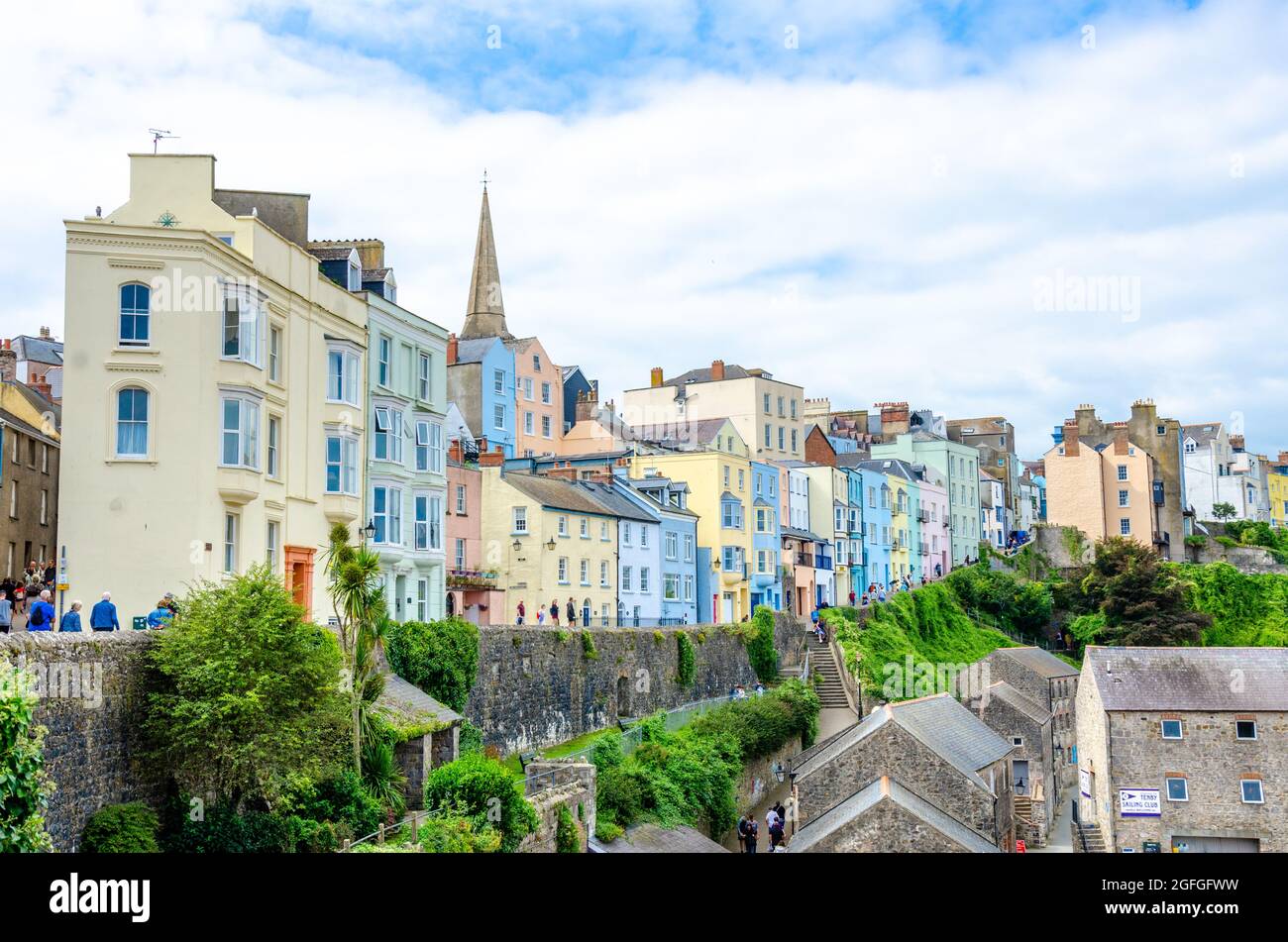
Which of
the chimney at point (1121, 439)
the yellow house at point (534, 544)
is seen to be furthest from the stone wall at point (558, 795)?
the chimney at point (1121, 439)

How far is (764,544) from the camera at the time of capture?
68750mm

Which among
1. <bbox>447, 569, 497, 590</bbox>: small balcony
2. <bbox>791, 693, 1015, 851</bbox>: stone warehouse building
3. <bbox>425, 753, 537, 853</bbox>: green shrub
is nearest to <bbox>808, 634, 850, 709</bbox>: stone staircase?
<bbox>791, 693, 1015, 851</bbox>: stone warehouse building

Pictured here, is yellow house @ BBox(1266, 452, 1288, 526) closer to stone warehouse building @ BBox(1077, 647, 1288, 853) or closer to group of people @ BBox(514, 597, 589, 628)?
stone warehouse building @ BBox(1077, 647, 1288, 853)

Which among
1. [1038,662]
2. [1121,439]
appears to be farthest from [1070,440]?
[1038,662]

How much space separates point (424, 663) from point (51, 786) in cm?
1710

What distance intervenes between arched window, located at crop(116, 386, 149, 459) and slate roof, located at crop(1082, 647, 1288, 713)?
108 ft

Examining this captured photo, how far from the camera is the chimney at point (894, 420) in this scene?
10300cm

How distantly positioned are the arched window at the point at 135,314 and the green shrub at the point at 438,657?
943 centimetres

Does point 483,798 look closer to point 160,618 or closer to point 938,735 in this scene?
point 160,618

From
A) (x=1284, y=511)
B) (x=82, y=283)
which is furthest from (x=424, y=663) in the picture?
(x=1284, y=511)

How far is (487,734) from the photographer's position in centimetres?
3497

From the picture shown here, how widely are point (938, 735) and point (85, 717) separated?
97.4 feet
